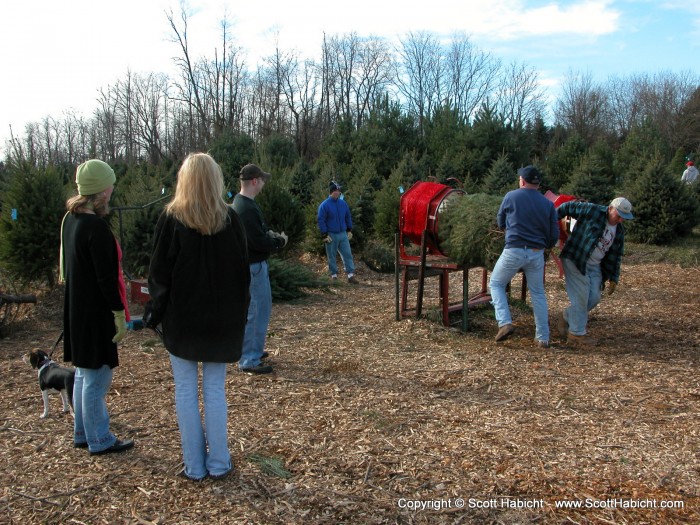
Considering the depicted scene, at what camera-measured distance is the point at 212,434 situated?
343 cm

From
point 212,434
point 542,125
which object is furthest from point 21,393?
point 542,125

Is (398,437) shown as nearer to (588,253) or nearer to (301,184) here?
(588,253)

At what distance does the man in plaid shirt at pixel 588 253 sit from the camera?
20.6 ft

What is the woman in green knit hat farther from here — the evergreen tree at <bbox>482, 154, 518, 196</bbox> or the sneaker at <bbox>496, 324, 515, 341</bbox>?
the evergreen tree at <bbox>482, 154, 518, 196</bbox>

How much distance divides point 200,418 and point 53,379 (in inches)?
56.3

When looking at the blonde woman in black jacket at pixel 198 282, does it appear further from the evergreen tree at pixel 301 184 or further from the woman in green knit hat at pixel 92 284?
the evergreen tree at pixel 301 184

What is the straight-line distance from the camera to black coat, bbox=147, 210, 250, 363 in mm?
3238

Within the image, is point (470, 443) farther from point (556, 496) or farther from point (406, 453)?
point (556, 496)

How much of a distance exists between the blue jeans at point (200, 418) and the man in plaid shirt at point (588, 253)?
14.0ft

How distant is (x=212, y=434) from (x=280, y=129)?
43393 mm

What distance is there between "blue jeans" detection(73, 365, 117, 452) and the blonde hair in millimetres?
1122

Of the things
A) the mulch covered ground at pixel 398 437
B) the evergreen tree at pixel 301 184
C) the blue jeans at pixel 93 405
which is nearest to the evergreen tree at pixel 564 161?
the evergreen tree at pixel 301 184

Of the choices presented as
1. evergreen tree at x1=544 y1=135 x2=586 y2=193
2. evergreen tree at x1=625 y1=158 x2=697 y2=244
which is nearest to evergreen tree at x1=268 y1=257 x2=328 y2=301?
evergreen tree at x1=625 y1=158 x2=697 y2=244

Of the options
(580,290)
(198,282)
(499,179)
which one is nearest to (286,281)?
(580,290)
